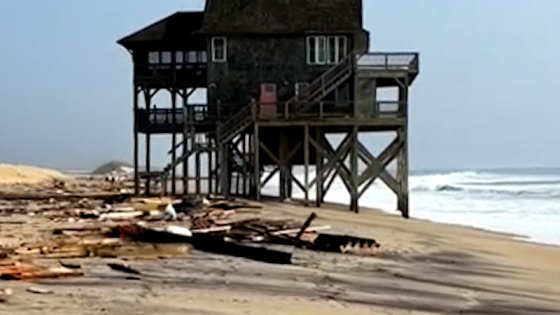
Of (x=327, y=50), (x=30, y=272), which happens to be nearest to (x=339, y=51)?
(x=327, y=50)

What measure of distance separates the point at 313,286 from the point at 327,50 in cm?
2605

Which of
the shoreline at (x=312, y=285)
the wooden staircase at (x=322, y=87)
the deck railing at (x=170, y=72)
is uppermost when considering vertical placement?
the deck railing at (x=170, y=72)

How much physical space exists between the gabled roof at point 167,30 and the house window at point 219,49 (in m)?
2.62

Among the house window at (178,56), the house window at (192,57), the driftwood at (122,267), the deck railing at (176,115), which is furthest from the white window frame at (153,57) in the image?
the driftwood at (122,267)

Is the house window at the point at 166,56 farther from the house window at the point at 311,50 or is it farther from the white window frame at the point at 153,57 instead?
the house window at the point at 311,50

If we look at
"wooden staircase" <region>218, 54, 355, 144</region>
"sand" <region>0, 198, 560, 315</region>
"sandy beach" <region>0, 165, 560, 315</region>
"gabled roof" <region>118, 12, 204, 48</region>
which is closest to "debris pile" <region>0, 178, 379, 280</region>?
"sandy beach" <region>0, 165, 560, 315</region>

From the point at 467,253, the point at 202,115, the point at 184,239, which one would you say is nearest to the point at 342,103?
the point at 202,115

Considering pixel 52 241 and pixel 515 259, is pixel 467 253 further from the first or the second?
pixel 52 241

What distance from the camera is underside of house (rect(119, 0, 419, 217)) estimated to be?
114 ft

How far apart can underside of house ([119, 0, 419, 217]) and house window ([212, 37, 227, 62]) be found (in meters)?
0.04

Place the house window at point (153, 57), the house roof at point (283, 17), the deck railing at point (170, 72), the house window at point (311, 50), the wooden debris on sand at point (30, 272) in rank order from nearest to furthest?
the wooden debris on sand at point (30, 272)
the house window at point (311, 50)
the house roof at point (283, 17)
the deck railing at point (170, 72)
the house window at point (153, 57)

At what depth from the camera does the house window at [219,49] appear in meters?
39.0

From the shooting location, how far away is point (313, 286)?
12867 millimetres

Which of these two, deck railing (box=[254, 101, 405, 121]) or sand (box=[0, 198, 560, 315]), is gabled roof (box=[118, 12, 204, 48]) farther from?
sand (box=[0, 198, 560, 315])
